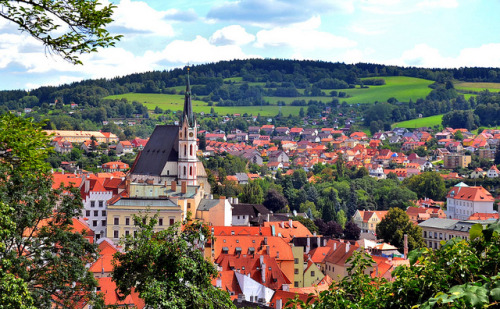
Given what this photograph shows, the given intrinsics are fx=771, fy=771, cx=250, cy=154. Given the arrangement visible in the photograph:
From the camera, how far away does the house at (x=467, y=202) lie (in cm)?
9931

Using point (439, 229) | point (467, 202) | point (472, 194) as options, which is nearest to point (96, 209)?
point (439, 229)

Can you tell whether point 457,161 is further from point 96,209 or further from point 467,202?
point 96,209

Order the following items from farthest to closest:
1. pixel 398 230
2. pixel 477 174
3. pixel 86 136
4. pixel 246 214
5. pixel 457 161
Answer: pixel 86 136, pixel 457 161, pixel 477 174, pixel 246 214, pixel 398 230

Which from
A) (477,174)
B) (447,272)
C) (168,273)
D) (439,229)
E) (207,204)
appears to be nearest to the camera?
(447,272)

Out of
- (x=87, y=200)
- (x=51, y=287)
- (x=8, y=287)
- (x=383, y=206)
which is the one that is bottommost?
(x=383, y=206)

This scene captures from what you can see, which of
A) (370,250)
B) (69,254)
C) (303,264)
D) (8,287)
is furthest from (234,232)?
(8,287)

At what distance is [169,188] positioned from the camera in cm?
7344

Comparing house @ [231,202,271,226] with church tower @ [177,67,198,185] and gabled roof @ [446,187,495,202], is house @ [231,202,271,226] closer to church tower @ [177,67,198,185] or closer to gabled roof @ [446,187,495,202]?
church tower @ [177,67,198,185]

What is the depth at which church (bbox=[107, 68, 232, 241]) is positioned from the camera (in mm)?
62125

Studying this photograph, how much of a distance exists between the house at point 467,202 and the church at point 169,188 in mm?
38437

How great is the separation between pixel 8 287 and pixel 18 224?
4868 mm

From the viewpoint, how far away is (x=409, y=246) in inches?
2820

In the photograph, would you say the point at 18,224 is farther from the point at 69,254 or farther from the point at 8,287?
the point at 8,287

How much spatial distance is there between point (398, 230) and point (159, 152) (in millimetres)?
25697
